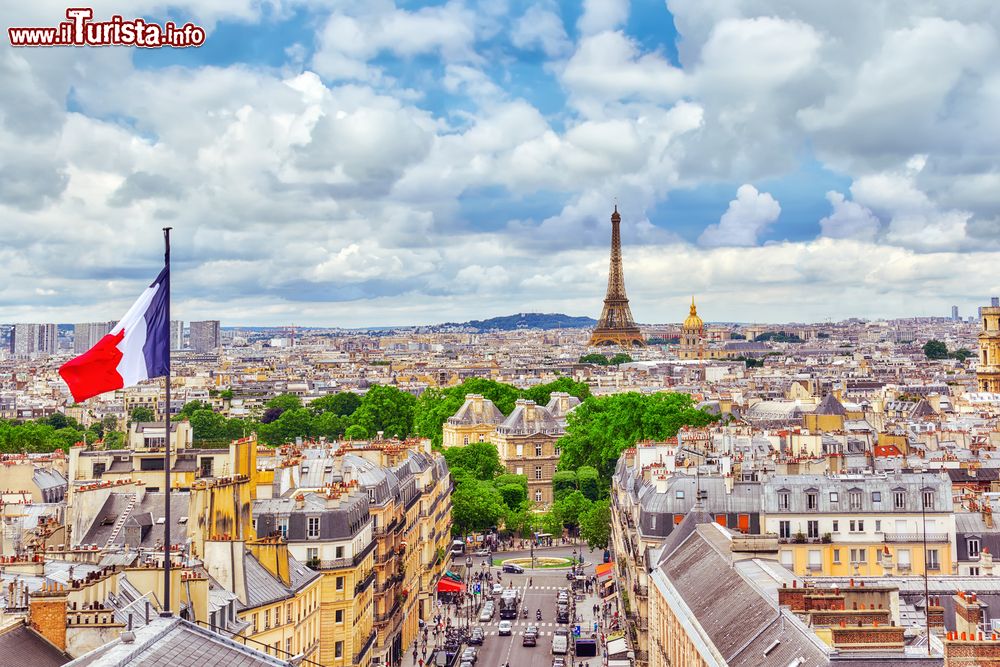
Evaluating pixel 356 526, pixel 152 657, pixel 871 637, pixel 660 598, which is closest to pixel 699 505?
pixel 660 598

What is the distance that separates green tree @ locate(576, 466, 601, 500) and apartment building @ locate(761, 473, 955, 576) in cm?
4320

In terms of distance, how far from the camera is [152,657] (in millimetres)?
16984

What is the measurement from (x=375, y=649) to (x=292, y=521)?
6.62 metres

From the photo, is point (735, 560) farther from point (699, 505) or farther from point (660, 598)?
point (699, 505)

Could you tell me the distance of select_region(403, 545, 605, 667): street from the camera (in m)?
51.3

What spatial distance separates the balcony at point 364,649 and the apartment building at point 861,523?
13644 mm

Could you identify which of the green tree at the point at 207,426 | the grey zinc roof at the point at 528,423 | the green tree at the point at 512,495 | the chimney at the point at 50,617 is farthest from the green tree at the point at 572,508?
the chimney at the point at 50,617

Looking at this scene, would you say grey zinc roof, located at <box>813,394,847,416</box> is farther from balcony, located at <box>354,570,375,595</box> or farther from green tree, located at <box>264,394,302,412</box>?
green tree, located at <box>264,394,302,412</box>

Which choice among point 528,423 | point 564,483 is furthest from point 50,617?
point 528,423

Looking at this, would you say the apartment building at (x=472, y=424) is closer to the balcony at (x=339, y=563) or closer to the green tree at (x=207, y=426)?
the green tree at (x=207, y=426)

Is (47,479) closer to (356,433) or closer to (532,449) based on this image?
(532,449)

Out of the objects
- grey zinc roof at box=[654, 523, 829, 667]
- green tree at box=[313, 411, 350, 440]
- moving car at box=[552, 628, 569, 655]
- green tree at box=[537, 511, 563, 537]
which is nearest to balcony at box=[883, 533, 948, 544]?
grey zinc roof at box=[654, 523, 829, 667]

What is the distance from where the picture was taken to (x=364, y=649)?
44469mm

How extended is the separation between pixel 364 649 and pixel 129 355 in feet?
85.2
